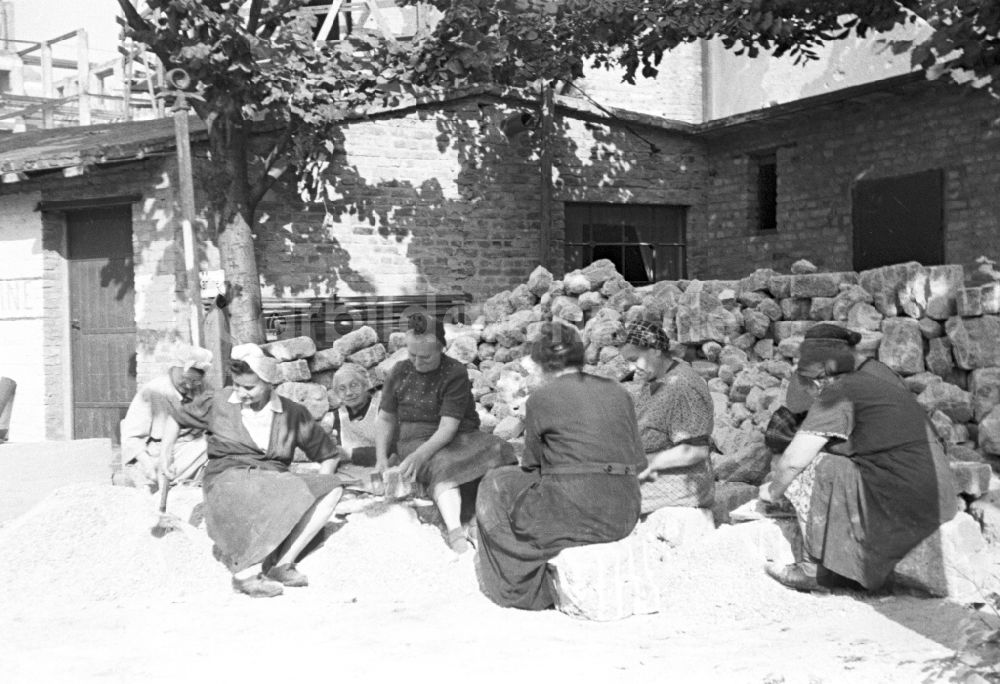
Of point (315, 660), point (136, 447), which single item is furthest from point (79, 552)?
point (315, 660)

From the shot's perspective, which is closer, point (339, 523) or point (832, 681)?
point (832, 681)

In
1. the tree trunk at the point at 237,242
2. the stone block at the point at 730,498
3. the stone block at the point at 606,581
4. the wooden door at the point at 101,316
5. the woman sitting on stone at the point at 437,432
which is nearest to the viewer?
the stone block at the point at 606,581

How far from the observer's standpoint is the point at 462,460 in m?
6.47

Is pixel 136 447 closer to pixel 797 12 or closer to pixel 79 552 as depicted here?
pixel 79 552

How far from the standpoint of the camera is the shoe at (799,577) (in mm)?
5418

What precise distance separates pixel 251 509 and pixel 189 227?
610 centimetres

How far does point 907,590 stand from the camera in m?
5.35

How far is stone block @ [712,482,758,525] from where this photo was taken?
6680 mm

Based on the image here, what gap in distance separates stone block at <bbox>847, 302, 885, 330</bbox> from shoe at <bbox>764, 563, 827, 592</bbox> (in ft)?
10.8

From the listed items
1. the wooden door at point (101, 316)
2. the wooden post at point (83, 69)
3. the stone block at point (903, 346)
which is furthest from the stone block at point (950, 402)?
the wooden post at point (83, 69)

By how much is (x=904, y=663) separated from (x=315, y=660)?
239 centimetres

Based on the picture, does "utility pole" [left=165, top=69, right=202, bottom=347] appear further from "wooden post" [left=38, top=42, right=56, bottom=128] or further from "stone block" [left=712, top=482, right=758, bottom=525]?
"wooden post" [left=38, top=42, right=56, bottom=128]

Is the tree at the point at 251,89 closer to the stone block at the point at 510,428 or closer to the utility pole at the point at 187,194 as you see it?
the utility pole at the point at 187,194

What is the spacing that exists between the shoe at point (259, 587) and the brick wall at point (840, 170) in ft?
29.5
